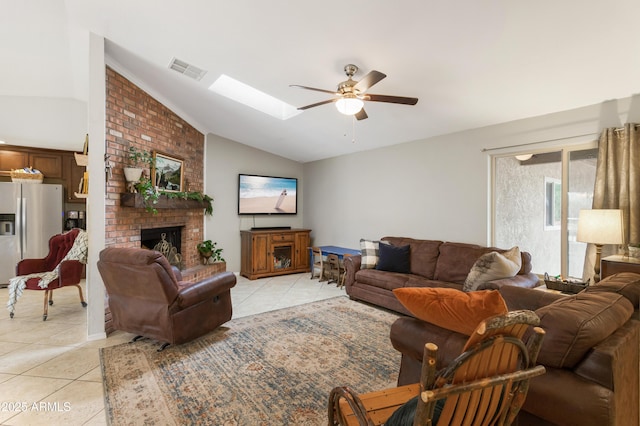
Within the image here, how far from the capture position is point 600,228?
2607 millimetres

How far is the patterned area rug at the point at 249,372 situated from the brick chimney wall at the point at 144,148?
150cm

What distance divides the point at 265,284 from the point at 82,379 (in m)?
3.12

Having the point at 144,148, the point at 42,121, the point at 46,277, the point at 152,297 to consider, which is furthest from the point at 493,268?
the point at 42,121

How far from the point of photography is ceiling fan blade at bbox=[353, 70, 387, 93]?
2.32 m

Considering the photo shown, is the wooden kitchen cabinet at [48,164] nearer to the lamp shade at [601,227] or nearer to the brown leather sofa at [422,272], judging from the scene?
the brown leather sofa at [422,272]

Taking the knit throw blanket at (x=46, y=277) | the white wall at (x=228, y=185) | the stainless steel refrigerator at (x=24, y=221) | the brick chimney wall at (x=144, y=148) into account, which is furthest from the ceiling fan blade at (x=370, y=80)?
the stainless steel refrigerator at (x=24, y=221)

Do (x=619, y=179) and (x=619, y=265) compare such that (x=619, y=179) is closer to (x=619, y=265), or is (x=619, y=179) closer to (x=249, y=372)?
(x=619, y=265)

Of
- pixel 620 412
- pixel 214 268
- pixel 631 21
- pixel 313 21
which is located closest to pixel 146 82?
pixel 313 21

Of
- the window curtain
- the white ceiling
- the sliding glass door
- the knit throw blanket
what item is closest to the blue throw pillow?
the sliding glass door

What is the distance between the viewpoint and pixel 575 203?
3291 mm

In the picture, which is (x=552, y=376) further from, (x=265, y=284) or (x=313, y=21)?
(x=265, y=284)

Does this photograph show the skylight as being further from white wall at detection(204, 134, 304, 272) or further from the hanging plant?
white wall at detection(204, 134, 304, 272)

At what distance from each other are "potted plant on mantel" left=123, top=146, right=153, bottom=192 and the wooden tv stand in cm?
228

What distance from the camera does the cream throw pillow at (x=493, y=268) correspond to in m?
3.13
